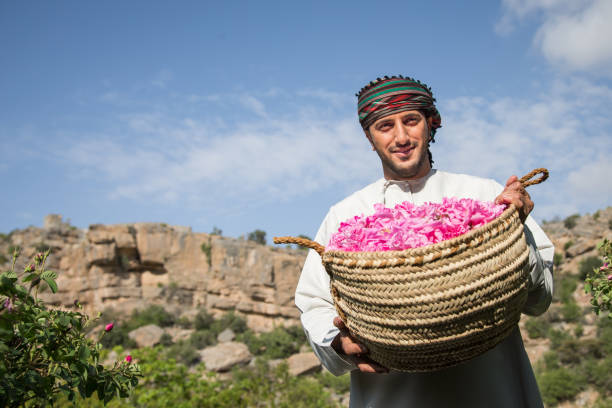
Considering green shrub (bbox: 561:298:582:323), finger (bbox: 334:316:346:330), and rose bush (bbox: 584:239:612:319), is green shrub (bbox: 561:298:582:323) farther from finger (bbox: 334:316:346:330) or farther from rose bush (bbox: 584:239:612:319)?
finger (bbox: 334:316:346:330)

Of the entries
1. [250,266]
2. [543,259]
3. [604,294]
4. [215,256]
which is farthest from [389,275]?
[215,256]

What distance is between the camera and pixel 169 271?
101ft

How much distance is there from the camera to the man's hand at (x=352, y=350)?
1.37 meters

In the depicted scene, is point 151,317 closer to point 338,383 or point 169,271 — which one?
point 169,271

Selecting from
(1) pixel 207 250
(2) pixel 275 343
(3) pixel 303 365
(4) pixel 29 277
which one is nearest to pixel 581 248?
(3) pixel 303 365

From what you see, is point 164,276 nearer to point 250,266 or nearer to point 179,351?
point 250,266

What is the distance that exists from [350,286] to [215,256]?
98.8 feet

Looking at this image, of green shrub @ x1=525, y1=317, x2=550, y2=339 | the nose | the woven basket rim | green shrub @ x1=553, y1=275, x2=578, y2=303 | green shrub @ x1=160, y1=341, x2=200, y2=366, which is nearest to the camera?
the woven basket rim

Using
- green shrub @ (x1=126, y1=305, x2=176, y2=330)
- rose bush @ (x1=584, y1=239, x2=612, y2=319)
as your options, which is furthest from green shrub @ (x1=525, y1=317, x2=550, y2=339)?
green shrub @ (x1=126, y1=305, x2=176, y2=330)

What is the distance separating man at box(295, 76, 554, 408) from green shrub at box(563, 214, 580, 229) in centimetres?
3154

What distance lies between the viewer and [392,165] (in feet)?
5.97

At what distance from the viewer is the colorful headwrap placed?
1763 millimetres

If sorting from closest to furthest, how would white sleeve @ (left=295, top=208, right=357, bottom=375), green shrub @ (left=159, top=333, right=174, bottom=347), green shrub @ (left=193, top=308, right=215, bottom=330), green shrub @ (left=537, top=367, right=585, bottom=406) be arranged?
white sleeve @ (left=295, top=208, right=357, bottom=375) → green shrub @ (left=537, top=367, right=585, bottom=406) → green shrub @ (left=159, top=333, right=174, bottom=347) → green shrub @ (left=193, top=308, right=215, bottom=330)

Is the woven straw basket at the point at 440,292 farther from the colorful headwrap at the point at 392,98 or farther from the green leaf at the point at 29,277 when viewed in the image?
the green leaf at the point at 29,277
